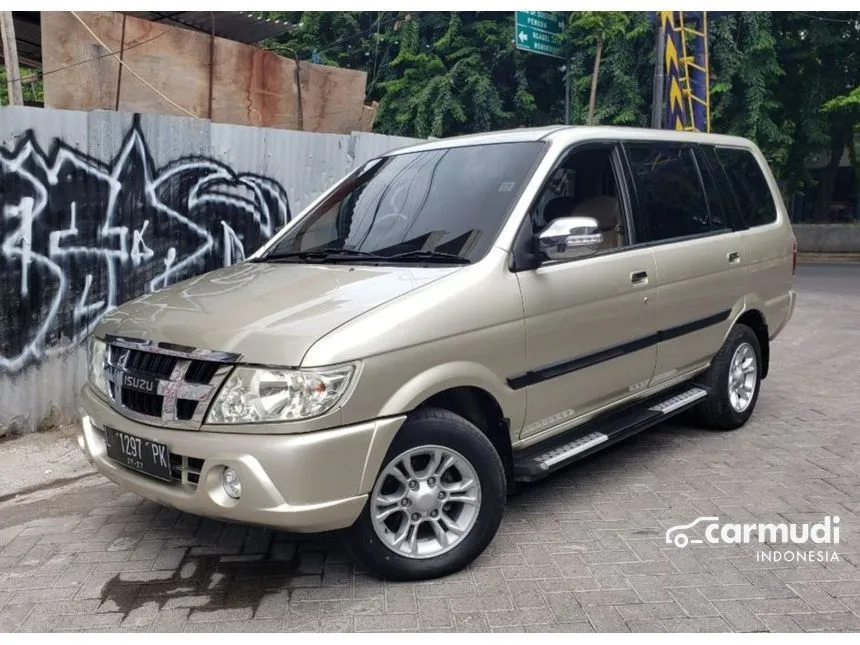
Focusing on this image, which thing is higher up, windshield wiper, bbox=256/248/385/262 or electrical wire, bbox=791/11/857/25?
electrical wire, bbox=791/11/857/25

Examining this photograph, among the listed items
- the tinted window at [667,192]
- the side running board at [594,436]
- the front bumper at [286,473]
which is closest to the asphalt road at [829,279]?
the tinted window at [667,192]

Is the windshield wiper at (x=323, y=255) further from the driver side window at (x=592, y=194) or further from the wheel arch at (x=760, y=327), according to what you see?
the wheel arch at (x=760, y=327)

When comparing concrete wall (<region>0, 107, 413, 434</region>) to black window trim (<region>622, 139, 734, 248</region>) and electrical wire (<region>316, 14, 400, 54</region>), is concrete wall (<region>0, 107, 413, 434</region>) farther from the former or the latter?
electrical wire (<region>316, 14, 400, 54</region>)

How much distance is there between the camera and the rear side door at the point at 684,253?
4539mm

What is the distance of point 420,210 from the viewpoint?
4020mm

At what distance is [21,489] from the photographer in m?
4.66

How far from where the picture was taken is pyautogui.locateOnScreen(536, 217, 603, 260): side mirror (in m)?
3.63

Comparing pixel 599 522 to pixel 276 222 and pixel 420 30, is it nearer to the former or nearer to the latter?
pixel 276 222

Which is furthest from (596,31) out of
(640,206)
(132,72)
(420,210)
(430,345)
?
(430,345)

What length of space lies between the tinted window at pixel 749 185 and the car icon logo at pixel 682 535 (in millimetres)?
2400

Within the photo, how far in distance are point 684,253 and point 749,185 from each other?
1.33 m

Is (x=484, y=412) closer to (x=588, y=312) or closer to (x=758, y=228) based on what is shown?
(x=588, y=312)

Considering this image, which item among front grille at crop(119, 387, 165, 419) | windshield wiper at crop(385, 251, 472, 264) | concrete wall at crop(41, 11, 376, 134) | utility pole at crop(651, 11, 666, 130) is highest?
utility pole at crop(651, 11, 666, 130)

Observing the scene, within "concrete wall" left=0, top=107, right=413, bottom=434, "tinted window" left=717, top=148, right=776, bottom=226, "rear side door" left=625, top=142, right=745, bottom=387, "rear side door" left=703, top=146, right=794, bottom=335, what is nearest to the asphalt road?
"rear side door" left=703, top=146, right=794, bottom=335
